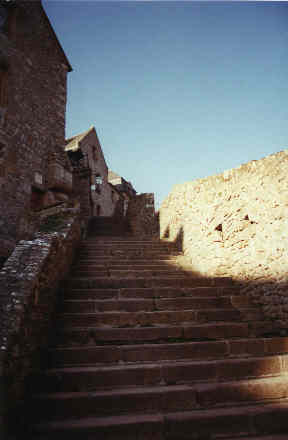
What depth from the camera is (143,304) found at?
3.62 meters

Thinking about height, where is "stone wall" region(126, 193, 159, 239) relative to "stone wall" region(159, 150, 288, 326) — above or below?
above

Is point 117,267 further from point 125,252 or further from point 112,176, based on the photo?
point 112,176

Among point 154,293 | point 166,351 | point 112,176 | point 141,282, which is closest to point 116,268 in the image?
point 141,282

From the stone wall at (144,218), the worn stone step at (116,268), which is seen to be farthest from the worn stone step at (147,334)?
the stone wall at (144,218)

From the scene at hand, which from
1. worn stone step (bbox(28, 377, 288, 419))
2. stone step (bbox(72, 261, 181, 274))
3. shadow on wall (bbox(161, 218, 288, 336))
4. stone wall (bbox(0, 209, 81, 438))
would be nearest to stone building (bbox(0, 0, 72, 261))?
stone step (bbox(72, 261, 181, 274))

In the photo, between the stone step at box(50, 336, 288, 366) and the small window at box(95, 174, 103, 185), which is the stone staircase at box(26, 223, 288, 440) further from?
the small window at box(95, 174, 103, 185)

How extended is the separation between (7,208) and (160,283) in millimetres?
4563

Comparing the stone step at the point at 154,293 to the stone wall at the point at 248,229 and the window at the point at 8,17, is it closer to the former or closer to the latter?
the stone wall at the point at 248,229

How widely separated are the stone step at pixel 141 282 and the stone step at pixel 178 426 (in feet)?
6.83

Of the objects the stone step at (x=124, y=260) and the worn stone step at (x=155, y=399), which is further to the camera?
the stone step at (x=124, y=260)

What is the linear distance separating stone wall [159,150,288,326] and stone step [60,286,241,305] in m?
0.29

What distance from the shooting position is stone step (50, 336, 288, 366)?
2760 millimetres

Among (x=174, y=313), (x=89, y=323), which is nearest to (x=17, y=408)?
(x=89, y=323)

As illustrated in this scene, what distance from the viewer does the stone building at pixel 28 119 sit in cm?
652
